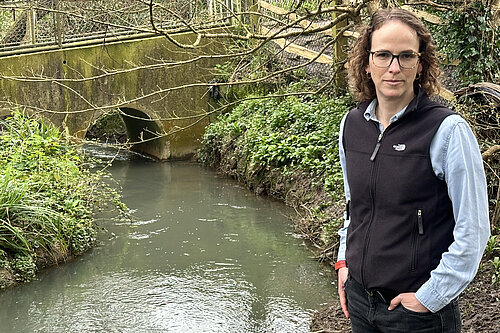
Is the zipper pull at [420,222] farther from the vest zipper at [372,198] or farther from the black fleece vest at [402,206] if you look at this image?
the vest zipper at [372,198]

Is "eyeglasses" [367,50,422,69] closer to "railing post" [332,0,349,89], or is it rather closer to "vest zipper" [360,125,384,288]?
"vest zipper" [360,125,384,288]

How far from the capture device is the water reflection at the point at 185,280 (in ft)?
18.4

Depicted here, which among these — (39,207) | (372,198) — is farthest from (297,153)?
(372,198)

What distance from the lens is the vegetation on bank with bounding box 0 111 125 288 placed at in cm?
648

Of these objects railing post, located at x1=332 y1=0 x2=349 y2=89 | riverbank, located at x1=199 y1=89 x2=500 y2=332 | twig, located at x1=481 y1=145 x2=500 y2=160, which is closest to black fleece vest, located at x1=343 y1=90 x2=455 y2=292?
riverbank, located at x1=199 y1=89 x2=500 y2=332

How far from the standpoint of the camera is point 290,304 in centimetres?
587

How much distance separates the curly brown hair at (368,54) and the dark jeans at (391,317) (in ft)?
2.18

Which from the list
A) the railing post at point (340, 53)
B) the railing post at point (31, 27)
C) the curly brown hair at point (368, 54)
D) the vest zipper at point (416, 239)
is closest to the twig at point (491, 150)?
the curly brown hair at point (368, 54)

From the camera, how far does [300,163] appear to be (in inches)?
368

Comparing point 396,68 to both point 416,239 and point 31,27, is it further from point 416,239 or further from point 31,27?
point 31,27

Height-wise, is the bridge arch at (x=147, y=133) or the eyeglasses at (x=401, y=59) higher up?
the eyeglasses at (x=401, y=59)

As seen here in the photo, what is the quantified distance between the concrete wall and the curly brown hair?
915 cm

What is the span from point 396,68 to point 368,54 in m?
0.22

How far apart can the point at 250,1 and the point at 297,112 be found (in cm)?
341
